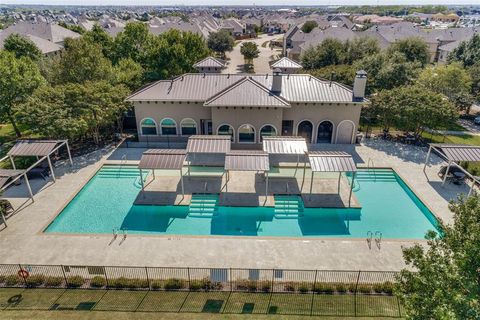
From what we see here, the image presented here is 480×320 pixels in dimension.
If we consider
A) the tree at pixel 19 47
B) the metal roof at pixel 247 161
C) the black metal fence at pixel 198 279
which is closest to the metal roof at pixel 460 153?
the black metal fence at pixel 198 279

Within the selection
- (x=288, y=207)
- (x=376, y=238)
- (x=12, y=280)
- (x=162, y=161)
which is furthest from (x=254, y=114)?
(x=12, y=280)

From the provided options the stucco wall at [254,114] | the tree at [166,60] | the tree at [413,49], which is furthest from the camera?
the tree at [413,49]

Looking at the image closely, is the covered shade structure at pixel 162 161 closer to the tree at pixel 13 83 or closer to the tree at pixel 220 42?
the tree at pixel 13 83

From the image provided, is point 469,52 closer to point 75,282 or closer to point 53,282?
point 75,282

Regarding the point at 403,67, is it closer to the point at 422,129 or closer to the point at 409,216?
the point at 422,129

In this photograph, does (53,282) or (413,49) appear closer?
(53,282)

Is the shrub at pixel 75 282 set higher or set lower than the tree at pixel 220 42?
lower

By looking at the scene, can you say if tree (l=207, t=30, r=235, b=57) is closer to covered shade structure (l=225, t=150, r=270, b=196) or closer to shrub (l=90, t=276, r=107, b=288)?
covered shade structure (l=225, t=150, r=270, b=196)
